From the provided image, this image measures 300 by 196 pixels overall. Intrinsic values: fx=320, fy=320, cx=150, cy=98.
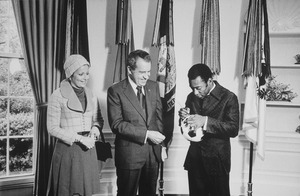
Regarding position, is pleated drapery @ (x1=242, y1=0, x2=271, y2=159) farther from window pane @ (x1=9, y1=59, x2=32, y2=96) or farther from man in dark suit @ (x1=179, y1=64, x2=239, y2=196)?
window pane @ (x1=9, y1=59, x2=32, y2=96)

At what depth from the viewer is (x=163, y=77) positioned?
2.51 meters

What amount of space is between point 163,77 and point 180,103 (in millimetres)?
399

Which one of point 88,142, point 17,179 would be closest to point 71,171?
point 88,142

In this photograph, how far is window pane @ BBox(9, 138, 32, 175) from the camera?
8.75 ft

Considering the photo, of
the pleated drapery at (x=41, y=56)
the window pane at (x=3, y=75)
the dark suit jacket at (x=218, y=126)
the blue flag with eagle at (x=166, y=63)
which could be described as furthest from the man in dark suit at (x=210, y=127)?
the window pane at (x=3, y=75)

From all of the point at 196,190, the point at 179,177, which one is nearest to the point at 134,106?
the point at 196,190

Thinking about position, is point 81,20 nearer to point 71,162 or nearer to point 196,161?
point 71,162

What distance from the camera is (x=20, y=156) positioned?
2703 millimetres

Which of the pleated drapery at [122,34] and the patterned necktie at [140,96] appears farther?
the pleated drapery at [122,34]

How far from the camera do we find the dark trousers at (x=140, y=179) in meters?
2.14

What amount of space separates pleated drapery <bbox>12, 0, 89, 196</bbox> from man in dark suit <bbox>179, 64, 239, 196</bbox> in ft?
3.06

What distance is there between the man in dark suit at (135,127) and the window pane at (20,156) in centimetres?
98

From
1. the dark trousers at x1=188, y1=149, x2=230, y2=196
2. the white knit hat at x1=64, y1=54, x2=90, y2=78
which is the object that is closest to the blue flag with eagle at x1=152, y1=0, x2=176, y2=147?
the dark trousers at x1=188, y1=149, x2=230, y2=196

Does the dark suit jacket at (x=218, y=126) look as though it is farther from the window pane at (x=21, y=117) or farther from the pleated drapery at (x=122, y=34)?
the window pane at (x=21, y=117)
